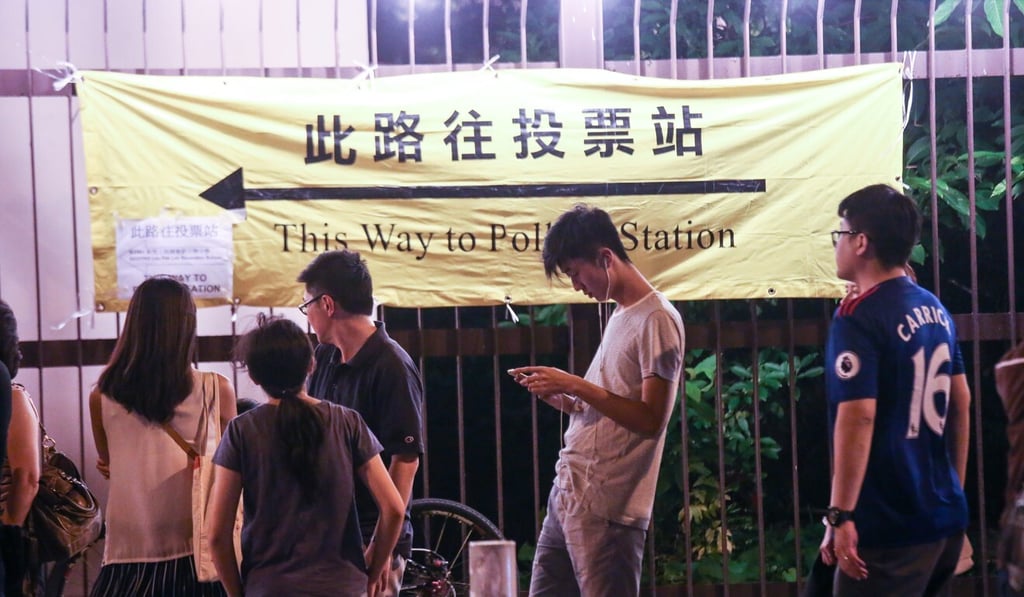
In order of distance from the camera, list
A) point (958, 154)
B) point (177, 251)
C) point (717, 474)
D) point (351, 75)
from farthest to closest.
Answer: point (717, 474) → point (958, 154) → point (351, 75) → point (177, 251)

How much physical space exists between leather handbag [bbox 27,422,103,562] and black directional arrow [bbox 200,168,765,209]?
1.42 m

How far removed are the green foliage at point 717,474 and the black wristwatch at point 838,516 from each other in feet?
9.68

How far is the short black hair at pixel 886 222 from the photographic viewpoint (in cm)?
318

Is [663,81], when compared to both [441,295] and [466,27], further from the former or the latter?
[466,27]

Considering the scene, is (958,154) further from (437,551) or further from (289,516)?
(289,516)

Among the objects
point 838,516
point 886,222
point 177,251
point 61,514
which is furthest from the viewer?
point 177,251

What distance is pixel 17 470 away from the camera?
3.69 m

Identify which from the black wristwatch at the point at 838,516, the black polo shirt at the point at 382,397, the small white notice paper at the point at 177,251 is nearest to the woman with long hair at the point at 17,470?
the black polo shirt at the point at 382,397

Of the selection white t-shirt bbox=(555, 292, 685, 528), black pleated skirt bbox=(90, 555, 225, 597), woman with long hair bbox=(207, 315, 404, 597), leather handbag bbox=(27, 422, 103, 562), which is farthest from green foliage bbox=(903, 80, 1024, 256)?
leather handbag bbox=(27, 422, 103, 562)

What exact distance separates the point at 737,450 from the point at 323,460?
13.0ft

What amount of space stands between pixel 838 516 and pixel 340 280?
5.28 ft

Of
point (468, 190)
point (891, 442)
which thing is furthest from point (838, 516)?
point (468, 190)

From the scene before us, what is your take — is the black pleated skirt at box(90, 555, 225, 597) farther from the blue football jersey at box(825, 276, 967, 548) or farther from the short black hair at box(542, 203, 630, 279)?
the blue football jersey at box(825, 276, 967, 548)

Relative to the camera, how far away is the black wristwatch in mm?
3025
